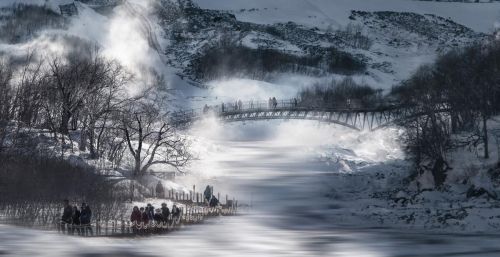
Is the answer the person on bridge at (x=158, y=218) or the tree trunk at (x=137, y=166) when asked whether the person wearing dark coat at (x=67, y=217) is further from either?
the tree trunk at (x=137, y=166)

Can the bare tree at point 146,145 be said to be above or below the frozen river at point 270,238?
above

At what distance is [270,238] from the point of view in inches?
861

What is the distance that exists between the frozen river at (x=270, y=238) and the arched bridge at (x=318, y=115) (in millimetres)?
30116

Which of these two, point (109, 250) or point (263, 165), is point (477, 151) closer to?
point (263, 165)

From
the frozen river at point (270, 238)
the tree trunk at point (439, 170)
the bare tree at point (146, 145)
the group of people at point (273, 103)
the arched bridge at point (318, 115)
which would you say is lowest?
the frozen river at point (270, 238)

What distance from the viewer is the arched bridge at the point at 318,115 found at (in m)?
92.9

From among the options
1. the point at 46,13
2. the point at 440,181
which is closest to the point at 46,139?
the point at 440,181

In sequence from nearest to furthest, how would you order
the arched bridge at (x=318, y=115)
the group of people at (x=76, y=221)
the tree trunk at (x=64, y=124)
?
1. the group of people at (x=76, y=221)
2. the tree trunk at (x=64, y=124)
3. the arched bridge at (x=318, y=115)

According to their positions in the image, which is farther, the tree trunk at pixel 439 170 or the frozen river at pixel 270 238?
the tree trunk at pixel 439 170

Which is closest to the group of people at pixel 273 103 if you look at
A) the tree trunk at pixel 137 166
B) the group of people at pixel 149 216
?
the tree trunk at pixel 137 166

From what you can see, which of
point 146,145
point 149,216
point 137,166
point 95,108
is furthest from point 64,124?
point 149,216

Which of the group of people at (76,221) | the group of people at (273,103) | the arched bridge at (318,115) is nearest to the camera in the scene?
the group of people at (76,221)

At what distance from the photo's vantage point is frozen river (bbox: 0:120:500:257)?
15539mm

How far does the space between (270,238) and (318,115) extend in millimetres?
83973
